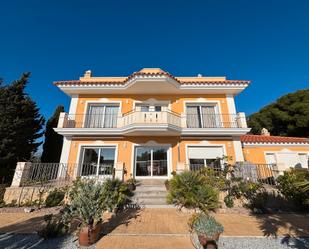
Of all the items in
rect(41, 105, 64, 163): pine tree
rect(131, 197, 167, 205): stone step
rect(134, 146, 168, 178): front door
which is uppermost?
rect(41, 105, 64, 163): pine tree

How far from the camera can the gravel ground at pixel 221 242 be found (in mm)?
4207

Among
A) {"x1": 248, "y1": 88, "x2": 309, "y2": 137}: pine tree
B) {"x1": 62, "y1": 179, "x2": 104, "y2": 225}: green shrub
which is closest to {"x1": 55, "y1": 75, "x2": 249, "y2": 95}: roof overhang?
{"x1": 62, "y1": 179, "x2": 104, "y2": 225}: green shrub

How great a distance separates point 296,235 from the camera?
4.88m

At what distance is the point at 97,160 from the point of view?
12062mm

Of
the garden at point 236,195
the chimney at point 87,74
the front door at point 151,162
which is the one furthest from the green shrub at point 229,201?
the chimney at point 87,74

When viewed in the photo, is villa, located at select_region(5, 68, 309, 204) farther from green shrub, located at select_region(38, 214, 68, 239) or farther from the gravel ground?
the gravel ground

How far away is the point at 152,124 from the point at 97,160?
5295 millimetres

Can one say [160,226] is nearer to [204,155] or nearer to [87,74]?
[204,155]

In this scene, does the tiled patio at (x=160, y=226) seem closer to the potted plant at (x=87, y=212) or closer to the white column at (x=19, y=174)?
the potted plant at (x=87, y=212)

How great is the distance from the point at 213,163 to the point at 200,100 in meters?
5.48

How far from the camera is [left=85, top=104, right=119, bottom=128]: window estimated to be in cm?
1292

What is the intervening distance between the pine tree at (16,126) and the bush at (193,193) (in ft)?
38.8

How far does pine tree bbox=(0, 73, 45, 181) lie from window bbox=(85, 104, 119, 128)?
4.91 meters

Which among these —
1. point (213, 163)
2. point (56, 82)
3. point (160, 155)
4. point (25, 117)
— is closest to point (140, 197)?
point (160, 155)
